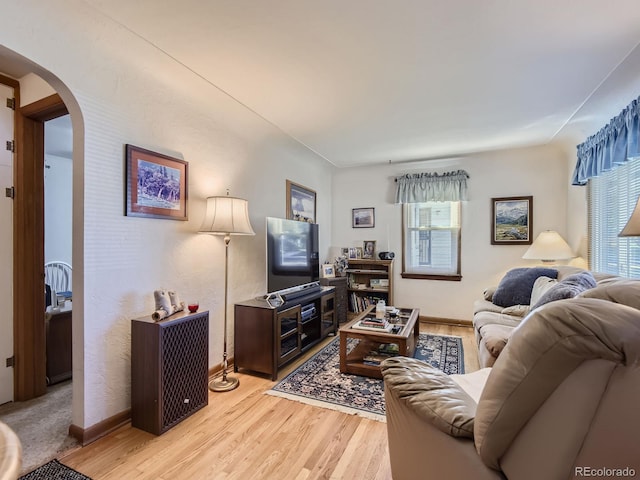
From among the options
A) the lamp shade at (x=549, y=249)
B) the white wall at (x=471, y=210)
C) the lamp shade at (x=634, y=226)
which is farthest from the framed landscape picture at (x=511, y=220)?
the lamp shade at (x=634, y=226)

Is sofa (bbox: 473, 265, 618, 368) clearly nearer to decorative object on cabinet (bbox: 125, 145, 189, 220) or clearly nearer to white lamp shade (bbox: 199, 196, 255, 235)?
white lamp shade (bbox: 199, 196, 255, 235)

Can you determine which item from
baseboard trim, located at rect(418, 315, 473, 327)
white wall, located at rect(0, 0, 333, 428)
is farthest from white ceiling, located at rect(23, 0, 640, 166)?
baseboard trim, located at rect(418, 315, 473, 327)

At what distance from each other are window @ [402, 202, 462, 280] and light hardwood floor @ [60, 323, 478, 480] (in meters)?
2.97

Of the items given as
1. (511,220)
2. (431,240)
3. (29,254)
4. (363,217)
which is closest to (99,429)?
(29,254)

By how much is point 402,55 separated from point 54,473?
304 cm

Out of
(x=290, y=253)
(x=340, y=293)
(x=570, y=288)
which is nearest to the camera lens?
(x=570, y=288)

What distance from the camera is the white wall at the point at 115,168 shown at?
1.70 metres

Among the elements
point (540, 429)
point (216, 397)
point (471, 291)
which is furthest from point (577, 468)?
point (471, 291)

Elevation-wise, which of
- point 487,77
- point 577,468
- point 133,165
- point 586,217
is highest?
point 487,77

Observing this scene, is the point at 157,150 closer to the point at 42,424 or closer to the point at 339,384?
the point at 42,424

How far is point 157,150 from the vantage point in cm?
225

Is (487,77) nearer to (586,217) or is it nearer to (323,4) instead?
(323,4)

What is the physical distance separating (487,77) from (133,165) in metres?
2.57

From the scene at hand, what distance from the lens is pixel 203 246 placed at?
8.63 ft
